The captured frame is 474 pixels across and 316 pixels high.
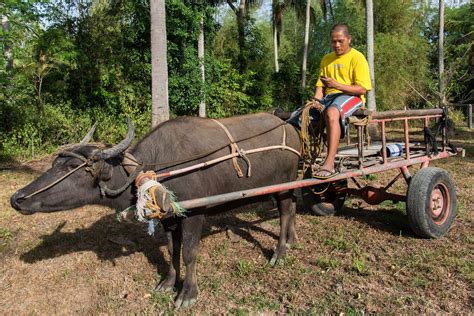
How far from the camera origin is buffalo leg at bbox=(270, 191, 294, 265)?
426cm

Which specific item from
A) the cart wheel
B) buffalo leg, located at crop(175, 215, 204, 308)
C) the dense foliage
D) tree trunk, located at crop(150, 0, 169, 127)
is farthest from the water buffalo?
the dense foliage

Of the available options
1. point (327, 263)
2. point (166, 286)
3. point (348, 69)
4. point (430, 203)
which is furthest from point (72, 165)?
point (430, 203)

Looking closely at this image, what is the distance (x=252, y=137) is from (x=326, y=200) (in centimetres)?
221

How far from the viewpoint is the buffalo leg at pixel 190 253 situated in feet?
11.2

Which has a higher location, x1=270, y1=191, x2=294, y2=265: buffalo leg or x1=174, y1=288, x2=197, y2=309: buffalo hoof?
x1=270, y1=191, x2=294, y2=265: buffalo leg

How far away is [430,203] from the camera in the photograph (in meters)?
4.36

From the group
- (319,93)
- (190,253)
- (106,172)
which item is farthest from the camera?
(319,93)

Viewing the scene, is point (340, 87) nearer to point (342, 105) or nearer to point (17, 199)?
point (342, 105)

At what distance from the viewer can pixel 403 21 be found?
2236 centimetres

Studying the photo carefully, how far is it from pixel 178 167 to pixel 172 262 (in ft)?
3.41

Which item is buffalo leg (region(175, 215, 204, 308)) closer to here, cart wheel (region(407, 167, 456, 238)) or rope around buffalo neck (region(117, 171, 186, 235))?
rope around buffalo neck (region(117, 171, 186, 235))

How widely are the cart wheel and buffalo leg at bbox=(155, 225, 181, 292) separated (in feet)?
8.52

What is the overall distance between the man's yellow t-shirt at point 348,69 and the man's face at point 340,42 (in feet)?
0.21

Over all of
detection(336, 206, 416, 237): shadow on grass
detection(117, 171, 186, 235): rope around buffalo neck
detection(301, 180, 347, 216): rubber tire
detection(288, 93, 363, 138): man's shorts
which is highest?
detection(288, 93, 363, 138): man's shorts
